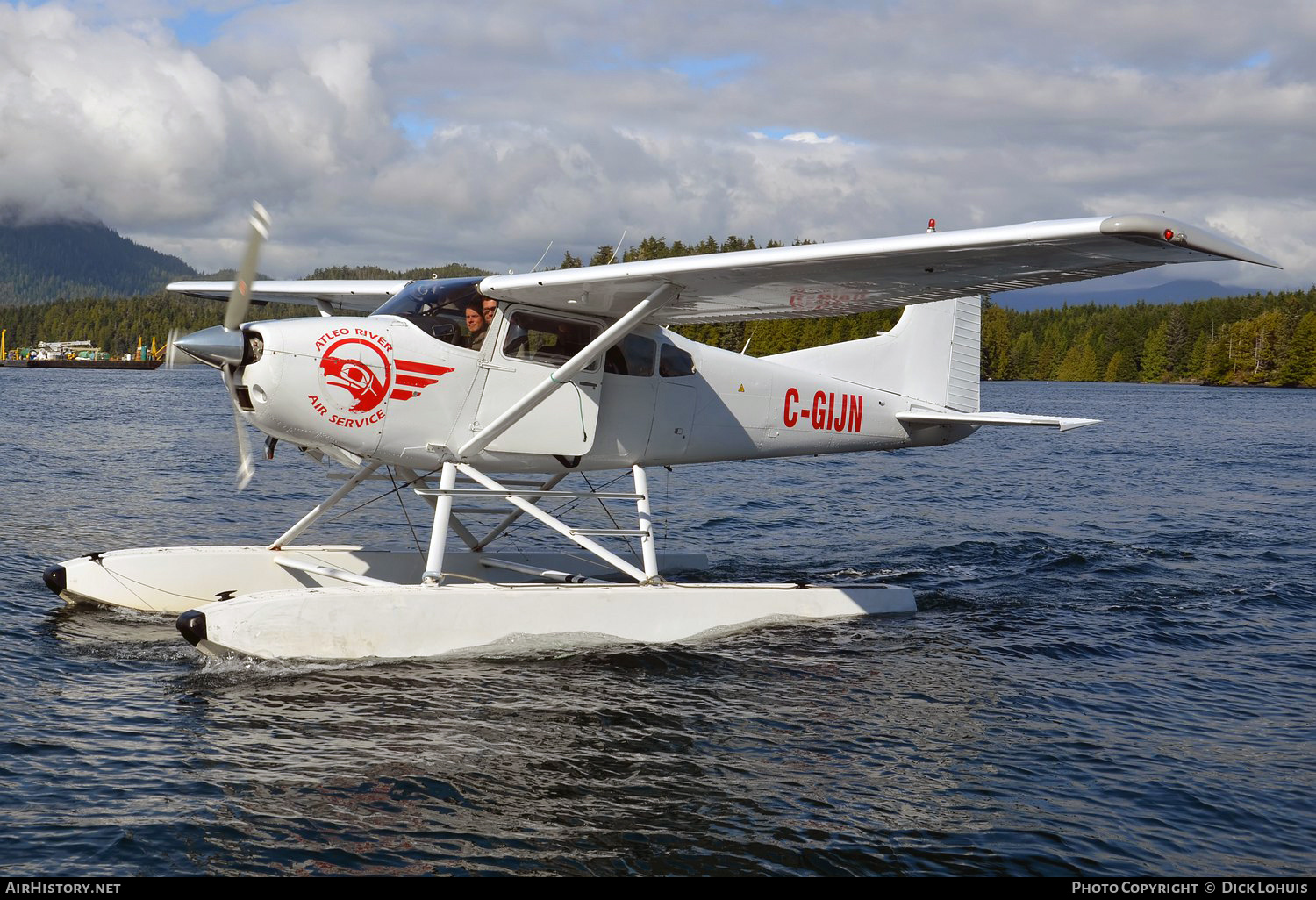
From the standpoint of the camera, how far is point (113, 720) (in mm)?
6672

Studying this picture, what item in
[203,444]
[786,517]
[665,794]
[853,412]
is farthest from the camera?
[203,444]

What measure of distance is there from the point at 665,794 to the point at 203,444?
2424 cm

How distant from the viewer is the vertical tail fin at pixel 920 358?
11.3 m

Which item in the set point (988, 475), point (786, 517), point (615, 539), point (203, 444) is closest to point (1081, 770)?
point (615, 539)

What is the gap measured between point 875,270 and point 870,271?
5cm

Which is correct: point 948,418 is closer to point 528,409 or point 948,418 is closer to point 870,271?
point 870,271

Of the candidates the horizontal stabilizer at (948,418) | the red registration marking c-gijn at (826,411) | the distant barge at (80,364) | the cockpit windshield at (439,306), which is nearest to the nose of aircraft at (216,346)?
the cockpit windshield at (439,306)

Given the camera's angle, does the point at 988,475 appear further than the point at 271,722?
Yes

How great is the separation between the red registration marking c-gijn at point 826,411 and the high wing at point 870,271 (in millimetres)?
1091

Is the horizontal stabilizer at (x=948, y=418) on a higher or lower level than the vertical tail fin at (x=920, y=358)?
lower

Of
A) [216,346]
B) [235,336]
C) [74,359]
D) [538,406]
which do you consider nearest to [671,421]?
[538,406]

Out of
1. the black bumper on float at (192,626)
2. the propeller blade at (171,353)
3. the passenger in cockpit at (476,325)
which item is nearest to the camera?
the black bumper on float at (192,626)

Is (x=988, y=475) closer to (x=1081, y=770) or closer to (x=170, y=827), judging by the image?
(x=1081, y=770)

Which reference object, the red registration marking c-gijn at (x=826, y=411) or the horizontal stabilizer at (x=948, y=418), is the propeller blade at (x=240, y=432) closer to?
the red registration marking c-gijn at (x=826, y=411)
